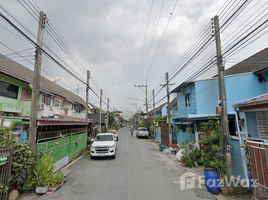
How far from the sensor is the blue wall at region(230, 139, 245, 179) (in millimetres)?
6331

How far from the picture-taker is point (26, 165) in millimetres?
5625

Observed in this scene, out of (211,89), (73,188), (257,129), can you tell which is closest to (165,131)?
(211,89)

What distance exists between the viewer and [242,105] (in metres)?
5.96

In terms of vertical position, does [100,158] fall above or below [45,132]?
below

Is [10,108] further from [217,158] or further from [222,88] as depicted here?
[222,88]

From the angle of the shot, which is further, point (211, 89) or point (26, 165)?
point (211, 89)

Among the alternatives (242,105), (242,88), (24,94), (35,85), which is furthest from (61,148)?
(242,88)

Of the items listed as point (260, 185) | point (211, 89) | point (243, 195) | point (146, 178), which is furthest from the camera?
point (211, 89)

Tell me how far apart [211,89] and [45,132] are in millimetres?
13071

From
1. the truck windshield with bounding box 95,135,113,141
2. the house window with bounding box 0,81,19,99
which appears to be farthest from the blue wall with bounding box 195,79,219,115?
the house window with bounding box 0,81,19,99

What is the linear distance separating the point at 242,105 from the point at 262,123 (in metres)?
1.37

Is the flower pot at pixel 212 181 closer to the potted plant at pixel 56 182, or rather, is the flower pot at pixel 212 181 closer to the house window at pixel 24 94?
the potted plant at pixel 56 182

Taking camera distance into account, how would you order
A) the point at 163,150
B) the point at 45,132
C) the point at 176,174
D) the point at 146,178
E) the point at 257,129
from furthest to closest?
the point at 163,150 < the point at 45,132 < the point at 176,174 < the point at 146,178 < the point at 257,129

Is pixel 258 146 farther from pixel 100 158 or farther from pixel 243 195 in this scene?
pixel 100 158
